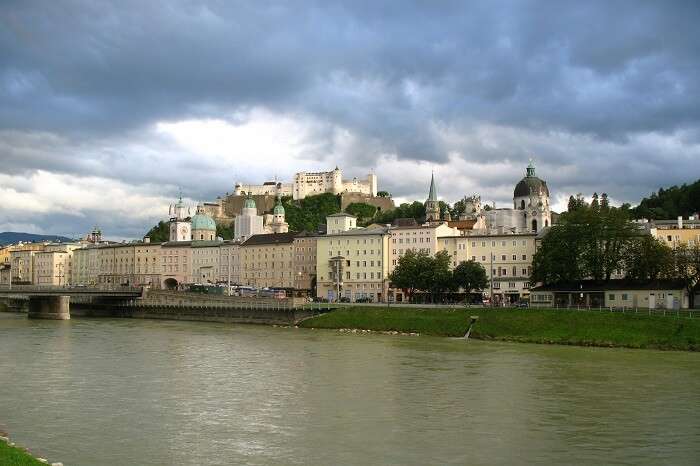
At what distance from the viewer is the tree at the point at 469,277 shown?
89.2 metres

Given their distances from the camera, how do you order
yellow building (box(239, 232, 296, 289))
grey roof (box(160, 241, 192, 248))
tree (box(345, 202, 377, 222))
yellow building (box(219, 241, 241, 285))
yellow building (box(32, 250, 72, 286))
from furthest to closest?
1. tree (box(345, 202, 377, 222))
2. yellow building (box(32, 250, 72, 286))
3. grey roof (box(160, 241, 192, 248))
4. yellow building (box(219, 241, 241, 285))
5. yellow building (box(239, 232, 296, 289))

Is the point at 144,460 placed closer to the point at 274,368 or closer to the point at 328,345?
the point at 274,368

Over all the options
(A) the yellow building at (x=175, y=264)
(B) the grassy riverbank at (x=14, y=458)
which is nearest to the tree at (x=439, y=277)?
(A) the yellow building at (x=175, y=264)

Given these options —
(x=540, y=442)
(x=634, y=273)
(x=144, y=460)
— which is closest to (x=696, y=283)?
(x=634, y=273)

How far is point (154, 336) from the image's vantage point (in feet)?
217

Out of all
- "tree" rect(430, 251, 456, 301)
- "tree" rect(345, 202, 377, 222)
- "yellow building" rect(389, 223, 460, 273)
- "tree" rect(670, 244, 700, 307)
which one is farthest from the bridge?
"tree" rect(345, 202, 377, 222)

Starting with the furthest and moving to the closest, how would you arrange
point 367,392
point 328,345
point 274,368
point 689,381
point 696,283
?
1. point 696,283
2. point 328,345
3. point 274,368
4. point 689,381
5. point 367,392

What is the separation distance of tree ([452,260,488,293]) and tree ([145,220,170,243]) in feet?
336

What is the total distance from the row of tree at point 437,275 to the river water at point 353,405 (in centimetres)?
3660

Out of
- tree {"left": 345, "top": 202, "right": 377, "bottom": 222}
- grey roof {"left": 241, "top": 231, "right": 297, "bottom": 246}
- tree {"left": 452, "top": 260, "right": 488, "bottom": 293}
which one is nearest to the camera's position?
tree {"left": 452, "top": 260, "right": 488, "bottom": 293}

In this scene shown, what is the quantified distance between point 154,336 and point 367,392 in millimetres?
36724

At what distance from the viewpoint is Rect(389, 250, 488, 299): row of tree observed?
89.4 m

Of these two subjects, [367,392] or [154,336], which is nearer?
[367,392]

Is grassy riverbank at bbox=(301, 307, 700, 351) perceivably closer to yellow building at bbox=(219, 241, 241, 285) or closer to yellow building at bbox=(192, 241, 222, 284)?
yellow building at bbox=(219, 241, 241, 285)
